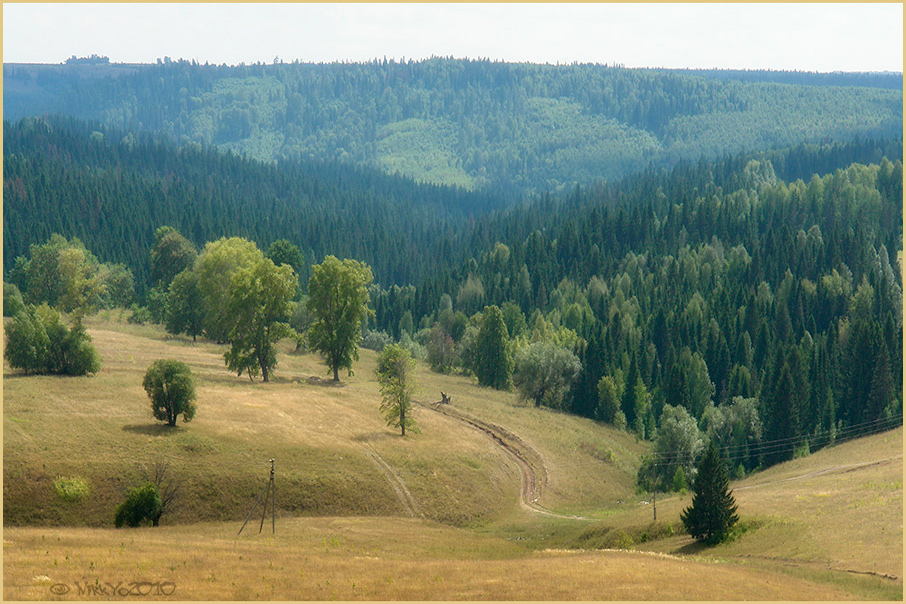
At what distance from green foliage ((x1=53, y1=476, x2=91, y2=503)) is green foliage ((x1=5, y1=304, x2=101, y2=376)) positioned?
1123 inches

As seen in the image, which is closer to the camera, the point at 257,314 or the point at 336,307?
the point at 257,314

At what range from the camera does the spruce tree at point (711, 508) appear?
68.5 metres

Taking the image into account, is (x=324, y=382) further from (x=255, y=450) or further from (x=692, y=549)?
(x=692, y=549)

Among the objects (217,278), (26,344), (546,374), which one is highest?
(217,278)

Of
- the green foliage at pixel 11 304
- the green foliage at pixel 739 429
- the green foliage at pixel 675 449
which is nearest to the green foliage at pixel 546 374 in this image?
the green foliage at pixel 739 429

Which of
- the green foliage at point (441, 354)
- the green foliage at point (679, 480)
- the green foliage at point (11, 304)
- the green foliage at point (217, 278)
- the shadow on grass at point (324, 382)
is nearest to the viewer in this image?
the green foliage at point (679, 480)

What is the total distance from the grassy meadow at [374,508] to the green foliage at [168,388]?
1.76 meters

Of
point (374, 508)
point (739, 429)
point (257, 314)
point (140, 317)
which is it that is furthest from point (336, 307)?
point (140, 317)

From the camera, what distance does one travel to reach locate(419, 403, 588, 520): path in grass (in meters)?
95.5

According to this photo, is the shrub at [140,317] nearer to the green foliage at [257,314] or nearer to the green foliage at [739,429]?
the green foliage at [257,314]

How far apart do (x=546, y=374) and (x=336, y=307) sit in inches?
1477

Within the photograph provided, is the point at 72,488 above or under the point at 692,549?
above

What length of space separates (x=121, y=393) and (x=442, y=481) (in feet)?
112

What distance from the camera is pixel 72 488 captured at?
2825 inches
